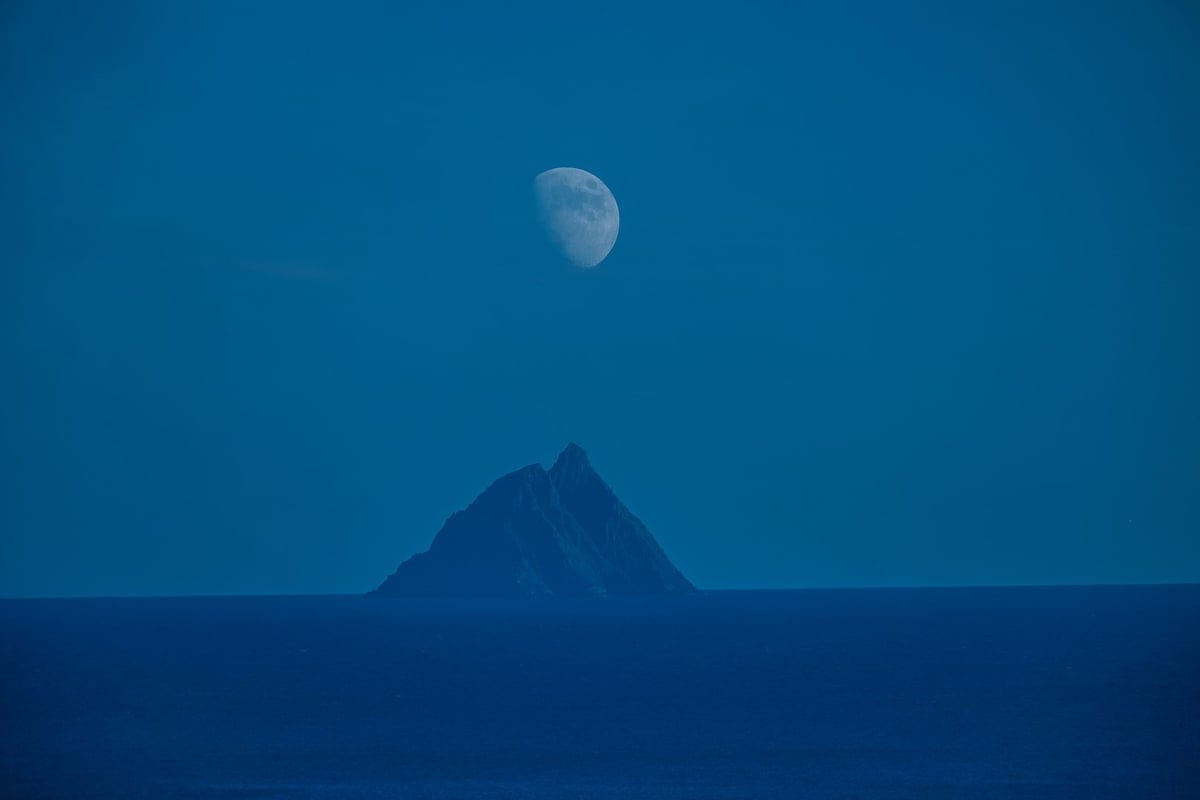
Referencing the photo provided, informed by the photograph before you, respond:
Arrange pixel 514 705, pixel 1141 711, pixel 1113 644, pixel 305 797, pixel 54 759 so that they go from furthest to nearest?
1. pixel 1113 644
2. pixel 514 705
3. pixel 1141 711
4. pixel 54 759
5. pixel 305 797

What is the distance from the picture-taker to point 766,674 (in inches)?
4535

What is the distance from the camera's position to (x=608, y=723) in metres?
80.6

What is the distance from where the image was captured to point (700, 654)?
465ft

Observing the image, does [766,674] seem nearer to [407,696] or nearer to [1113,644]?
[407,696]

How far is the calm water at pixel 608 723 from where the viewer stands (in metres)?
58.8

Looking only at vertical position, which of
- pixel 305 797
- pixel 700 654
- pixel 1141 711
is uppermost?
pixel 700 654

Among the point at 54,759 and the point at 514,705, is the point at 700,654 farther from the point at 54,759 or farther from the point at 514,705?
the point at 54,759

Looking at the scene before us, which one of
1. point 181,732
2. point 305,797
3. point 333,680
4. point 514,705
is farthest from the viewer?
point 333,680

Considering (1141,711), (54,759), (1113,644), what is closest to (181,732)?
(54,759)

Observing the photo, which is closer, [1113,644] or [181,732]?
[181,732]

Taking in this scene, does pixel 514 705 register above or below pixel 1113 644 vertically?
below

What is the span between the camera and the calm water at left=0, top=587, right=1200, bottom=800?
5881cm

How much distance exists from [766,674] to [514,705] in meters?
31.1

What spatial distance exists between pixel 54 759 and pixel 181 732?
11.6 metres
